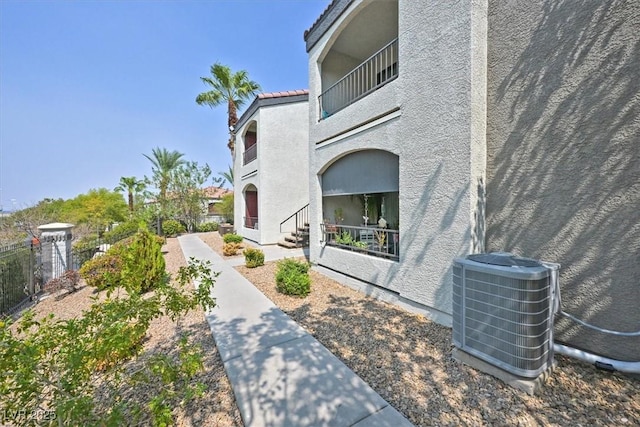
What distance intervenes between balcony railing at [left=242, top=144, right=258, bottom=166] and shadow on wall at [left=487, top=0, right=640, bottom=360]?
12519 millimetres

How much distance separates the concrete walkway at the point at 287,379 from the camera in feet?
8.22

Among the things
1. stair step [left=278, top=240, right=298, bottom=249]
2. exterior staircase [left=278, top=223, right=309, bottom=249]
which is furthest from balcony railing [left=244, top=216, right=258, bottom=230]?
exterior staircase [left=278, top=223, right=309, bottom=249]

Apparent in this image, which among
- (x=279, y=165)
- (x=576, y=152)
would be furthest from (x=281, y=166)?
(x=576, y=152)

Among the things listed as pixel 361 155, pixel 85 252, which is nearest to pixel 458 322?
pixel 361 155

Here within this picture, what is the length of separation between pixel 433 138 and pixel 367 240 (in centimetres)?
367

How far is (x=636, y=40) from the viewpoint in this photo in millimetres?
2891

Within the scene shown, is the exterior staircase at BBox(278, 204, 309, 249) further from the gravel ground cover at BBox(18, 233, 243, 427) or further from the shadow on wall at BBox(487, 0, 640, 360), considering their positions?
the shadow on wall at BBox(487, 0, 640, 360)

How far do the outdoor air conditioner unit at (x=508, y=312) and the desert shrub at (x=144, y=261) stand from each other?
21.1 ft

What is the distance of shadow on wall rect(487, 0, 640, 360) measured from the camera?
295 cm

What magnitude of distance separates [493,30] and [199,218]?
80.0ft

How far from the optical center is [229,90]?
17.3 meters

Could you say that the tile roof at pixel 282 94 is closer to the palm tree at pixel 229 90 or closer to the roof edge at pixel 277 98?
the roof edge at pixel 277 98

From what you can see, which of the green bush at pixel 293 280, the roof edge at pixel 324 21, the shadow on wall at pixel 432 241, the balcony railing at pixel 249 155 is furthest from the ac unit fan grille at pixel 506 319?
the balcony railing at pixel 249 155

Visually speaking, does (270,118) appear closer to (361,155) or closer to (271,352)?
(361,155)
